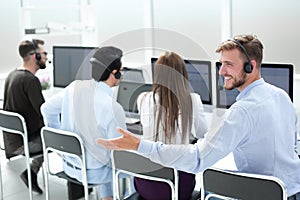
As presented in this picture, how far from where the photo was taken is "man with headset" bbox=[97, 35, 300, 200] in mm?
1509

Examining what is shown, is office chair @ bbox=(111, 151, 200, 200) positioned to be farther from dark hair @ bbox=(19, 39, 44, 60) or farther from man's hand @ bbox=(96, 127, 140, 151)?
dark hair @ bbox=(19, 39, 44, 60)

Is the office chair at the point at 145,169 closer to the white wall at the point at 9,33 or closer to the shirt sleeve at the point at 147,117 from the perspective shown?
the shirt sleeve at the point at 147,117

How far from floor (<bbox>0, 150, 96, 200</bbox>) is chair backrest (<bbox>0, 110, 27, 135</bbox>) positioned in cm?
63

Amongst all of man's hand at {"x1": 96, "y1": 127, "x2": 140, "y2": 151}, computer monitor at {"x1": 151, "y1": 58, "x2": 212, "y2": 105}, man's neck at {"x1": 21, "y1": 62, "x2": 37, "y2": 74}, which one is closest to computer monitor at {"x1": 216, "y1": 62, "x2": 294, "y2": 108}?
computer monitor at {"x1": 151, "y1": 58, "x2": 212, "y2": 105}

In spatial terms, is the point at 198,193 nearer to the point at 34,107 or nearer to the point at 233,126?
the point at 233,126

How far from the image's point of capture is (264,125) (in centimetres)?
153

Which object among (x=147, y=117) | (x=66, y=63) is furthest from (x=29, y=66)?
(x=147, y=117)

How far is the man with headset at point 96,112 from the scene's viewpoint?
6.98 feet

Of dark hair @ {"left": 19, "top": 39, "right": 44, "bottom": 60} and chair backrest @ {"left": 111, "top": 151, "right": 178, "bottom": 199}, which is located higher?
dark hair @ {"left": 19, "top": 39, "right": 44, "bottom": 60}

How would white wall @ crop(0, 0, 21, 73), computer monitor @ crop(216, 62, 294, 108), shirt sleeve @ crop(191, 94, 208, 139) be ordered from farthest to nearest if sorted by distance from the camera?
white wall @ crop(0, 0, 21, 73)
computer monitor @ crop(216, 62, 294, 108)
shirt sleeve @ crop(191, 94, 208, 139)

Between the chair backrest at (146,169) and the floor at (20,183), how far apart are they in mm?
1094

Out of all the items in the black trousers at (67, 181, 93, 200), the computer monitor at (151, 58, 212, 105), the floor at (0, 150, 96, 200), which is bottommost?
the floor at (0, 150, 96, 200)

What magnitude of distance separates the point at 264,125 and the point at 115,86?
94 centimetres

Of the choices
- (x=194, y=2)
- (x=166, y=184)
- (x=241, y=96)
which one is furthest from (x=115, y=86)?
(x=194, y=2)
